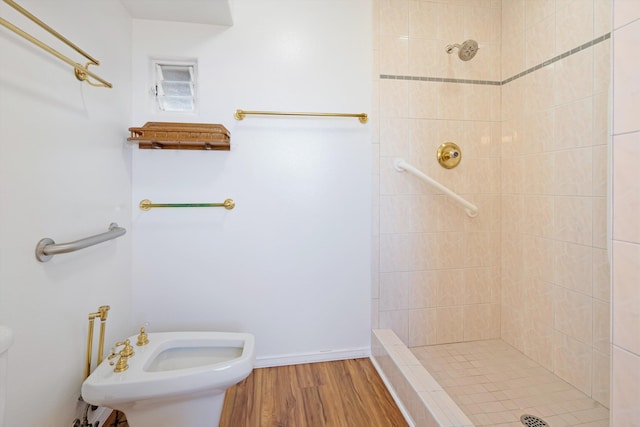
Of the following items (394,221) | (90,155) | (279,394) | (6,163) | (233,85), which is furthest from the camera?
(394,221)

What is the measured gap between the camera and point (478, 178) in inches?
74.5

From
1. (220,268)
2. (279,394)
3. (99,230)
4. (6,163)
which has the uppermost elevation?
(6,163)

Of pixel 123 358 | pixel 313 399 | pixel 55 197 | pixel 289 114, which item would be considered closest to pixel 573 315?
pixel 313 399

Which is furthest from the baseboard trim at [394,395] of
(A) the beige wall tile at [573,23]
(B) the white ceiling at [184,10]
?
(B) the white ceiling at [184,10]

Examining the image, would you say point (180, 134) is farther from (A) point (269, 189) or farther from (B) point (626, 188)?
(B) point (626, 188)

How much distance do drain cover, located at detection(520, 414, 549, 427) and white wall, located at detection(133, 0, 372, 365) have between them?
0.83m

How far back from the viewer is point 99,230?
130 cm

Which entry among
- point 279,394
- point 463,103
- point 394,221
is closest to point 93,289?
point 279,394

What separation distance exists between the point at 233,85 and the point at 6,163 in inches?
43.0

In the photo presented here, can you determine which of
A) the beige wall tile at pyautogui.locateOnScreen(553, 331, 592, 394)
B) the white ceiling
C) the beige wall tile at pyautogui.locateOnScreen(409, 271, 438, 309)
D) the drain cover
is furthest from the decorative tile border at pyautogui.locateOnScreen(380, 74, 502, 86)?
the drain cover

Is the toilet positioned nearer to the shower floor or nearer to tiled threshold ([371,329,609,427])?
tiled threshold ([371,329,609,427])

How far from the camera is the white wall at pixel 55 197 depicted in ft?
2.80

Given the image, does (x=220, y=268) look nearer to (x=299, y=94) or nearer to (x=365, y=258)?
(x=365, y=258)

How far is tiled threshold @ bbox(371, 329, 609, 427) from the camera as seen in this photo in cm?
126
